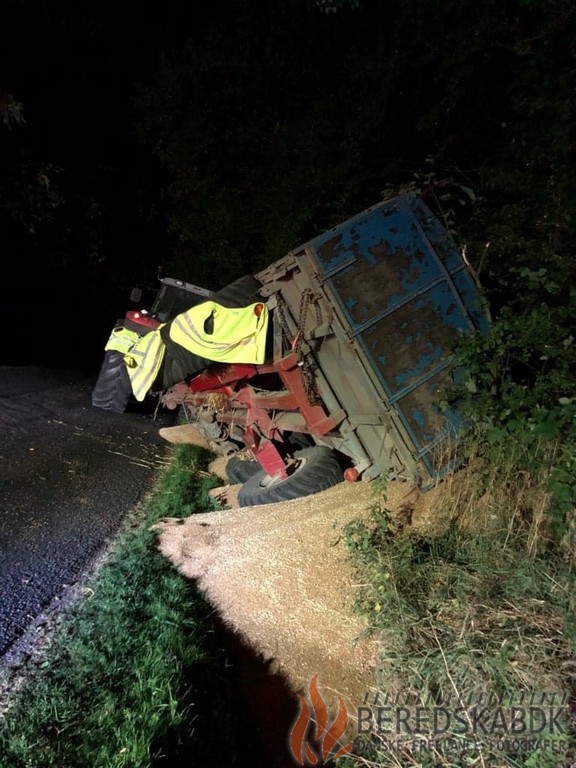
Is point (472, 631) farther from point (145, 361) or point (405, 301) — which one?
point (145, 361)

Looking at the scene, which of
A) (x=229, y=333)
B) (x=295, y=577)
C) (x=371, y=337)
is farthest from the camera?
(x=229, y=333)

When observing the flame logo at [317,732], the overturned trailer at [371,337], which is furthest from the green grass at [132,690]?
the overturned trailer at [371,337]

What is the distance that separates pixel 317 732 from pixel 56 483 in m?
4.02

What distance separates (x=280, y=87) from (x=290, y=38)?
964 mm

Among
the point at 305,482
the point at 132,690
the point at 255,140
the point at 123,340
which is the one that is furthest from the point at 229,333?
the point at 255,140

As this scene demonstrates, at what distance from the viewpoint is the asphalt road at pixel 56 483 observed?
3578mm

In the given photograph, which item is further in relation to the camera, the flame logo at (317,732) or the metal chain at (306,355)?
the metal chain at (306,355)

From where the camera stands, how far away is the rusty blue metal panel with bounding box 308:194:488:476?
429 cm

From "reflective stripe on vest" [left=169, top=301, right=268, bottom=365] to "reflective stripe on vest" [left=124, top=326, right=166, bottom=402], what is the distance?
0.62 meters

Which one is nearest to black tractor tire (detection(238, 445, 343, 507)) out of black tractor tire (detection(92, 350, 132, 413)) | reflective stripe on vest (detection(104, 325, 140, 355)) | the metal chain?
the metal chain

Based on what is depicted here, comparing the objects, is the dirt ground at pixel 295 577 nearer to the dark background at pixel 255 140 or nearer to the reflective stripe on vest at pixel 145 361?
the reflective stripe on vest at pixel 145 361

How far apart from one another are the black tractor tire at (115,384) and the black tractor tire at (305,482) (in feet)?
7.91

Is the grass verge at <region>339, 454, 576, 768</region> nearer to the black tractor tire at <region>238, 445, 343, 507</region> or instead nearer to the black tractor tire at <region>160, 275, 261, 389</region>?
the black tractor tire at <region>238, 445, 343, 507</region>

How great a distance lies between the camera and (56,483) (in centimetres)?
546
